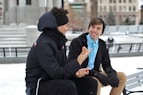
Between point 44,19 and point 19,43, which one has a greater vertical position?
point 44,19

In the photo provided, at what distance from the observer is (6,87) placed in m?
11.4

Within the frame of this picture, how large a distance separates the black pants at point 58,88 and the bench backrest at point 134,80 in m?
3.07

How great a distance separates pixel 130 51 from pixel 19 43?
6198 mm

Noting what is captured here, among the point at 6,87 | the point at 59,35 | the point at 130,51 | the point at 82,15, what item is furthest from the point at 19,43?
the point at 82,15

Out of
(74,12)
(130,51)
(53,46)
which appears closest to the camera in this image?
(53,46)

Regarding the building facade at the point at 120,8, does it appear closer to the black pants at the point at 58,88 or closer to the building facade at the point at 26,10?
the building facade at the point at 26,10

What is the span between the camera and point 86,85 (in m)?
4.86

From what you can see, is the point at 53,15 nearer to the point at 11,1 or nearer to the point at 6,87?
the point at 6,87

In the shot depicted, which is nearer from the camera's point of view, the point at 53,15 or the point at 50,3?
the point at 53,15

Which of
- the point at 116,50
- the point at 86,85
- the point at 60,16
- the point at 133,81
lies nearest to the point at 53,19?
the point at 60,16

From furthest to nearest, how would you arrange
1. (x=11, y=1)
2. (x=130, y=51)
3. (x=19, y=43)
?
(x=11, y=1)
(x=19, y=43)
(x=130, y=51)

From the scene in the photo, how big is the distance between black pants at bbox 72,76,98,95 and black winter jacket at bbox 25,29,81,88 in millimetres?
337

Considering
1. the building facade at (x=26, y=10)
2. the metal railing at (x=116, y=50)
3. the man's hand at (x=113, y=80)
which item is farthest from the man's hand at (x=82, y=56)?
the building facade at (x=26, y=10)

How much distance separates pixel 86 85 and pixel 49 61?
2.17 feet
